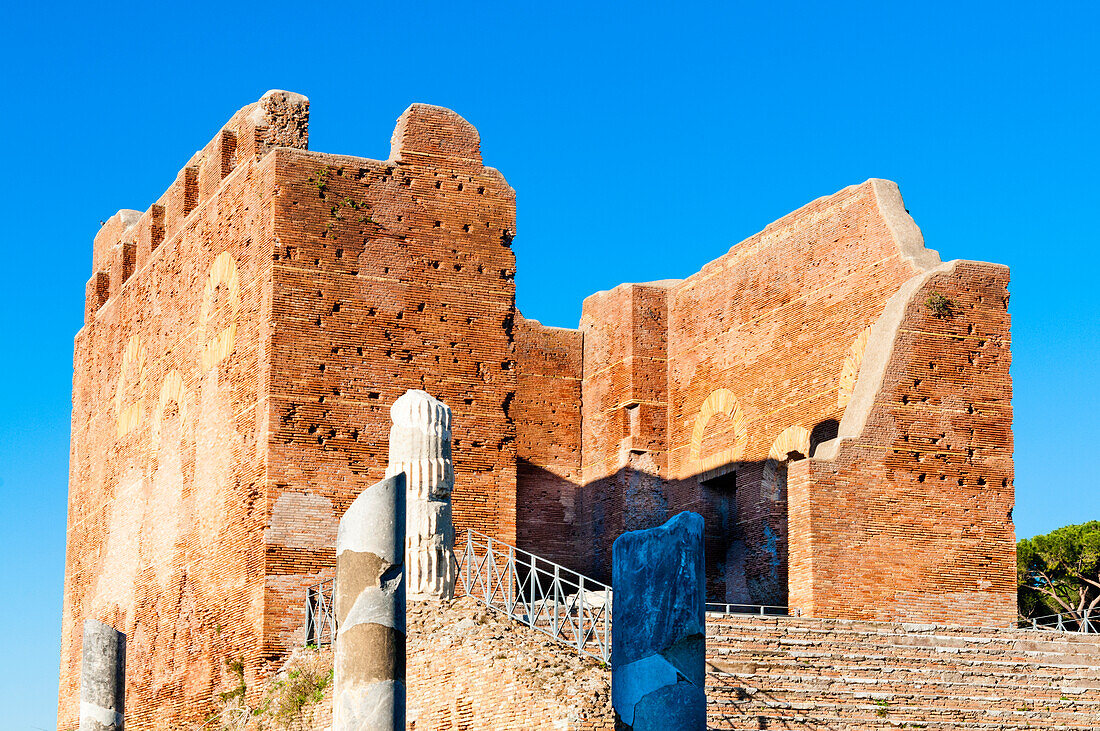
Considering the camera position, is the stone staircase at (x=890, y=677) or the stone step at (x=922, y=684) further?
the stone step at (x=922, y=684)

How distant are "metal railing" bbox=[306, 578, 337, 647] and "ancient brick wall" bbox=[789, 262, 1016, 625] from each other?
429 centimetres

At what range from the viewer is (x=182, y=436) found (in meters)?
17.2

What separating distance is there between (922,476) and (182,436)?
7.72 metres

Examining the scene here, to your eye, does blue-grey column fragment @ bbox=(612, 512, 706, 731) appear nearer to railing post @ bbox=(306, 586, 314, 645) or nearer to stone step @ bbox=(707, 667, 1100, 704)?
stone step @ bbox=(707, 667, 1100, 704)

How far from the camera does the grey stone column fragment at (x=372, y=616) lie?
7.72 meters

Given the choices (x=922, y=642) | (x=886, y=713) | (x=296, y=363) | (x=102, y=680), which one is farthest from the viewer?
(x=296, y=363)

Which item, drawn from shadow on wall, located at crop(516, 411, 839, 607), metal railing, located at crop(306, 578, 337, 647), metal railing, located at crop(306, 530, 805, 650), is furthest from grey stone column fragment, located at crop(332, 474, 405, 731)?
shadow on wall, located at crop(516, 411, 839, 607)

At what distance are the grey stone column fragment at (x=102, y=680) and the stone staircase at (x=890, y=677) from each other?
165 inches

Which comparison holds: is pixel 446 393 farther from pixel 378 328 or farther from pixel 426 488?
pixel 426 488

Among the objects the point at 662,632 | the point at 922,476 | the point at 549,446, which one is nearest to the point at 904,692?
the point at 922,476

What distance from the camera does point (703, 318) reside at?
19.7 meters

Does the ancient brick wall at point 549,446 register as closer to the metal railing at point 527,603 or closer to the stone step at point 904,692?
the metal railing at point 527,603

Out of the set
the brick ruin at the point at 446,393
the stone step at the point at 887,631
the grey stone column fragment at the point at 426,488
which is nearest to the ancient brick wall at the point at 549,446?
the brick ruin at the point at 446,393

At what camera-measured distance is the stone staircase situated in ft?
39.2
